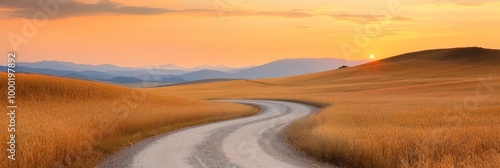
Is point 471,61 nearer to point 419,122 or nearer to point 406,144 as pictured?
point 419,122

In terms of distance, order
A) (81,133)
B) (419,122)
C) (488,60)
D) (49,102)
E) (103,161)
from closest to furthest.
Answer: (103,161)
(81,133)
(419,122)
(49,102)
(488,60)

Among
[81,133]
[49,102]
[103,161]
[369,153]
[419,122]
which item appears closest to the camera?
[369,153]

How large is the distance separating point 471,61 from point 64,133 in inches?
6275

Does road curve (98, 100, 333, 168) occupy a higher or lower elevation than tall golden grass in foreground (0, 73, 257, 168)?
lower

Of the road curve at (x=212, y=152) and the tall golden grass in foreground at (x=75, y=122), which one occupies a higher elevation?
the tall golden grass in foreground at (x=75, y=122)

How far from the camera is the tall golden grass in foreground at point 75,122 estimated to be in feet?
51.2

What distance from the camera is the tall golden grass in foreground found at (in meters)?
15.6

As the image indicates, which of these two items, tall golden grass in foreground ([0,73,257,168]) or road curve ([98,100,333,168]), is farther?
road curve ([98,100,333,168])

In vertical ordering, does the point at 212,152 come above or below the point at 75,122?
below

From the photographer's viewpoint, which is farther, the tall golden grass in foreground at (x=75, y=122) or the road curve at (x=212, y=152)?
the road curve at (x=212, y=152)

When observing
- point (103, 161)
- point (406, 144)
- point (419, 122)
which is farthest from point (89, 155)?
point (419, 122)

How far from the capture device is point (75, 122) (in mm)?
24172

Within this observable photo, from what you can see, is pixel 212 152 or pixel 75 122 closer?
pixel 212 152

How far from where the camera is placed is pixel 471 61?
509ft
